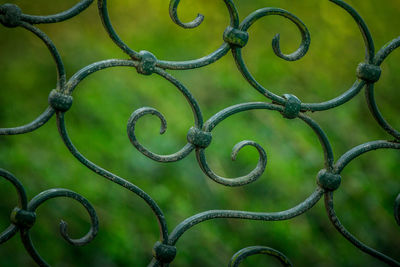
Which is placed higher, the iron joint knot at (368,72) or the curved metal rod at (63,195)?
the iron joint knot at (368,72)

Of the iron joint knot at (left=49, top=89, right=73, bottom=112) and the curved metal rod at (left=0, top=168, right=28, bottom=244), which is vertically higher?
the iron joint knot at (left=49, top=89, right=73, bottom=112)

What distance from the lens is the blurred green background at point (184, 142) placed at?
1.76m

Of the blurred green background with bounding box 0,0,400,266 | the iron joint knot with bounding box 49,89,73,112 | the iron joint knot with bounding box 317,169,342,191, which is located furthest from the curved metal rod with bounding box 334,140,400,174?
the blurred green background with bounding box 0,0,400,266

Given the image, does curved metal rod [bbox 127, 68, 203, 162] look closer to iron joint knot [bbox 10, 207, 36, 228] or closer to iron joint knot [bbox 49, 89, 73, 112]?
iron joint knot [bbox 49, 89, 73, 112]

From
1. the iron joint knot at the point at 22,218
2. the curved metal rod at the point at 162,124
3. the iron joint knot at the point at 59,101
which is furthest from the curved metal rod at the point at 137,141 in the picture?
the iron joint knot at the point at 22,218

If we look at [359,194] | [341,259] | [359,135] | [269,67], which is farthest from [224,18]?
[341,259]

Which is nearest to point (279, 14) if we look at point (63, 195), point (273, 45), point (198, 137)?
point (273, 45)

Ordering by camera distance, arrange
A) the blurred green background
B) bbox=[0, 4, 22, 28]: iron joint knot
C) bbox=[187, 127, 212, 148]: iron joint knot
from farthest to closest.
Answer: the blurred green background → bbox=[187, 127, 212, 148]: iron joint knot → bbox=[0, 4, 22, 28]: iron joint knot

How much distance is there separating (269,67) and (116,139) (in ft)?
2.94

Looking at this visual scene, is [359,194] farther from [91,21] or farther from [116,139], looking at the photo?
[91,21]

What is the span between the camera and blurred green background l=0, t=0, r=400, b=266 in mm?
1763

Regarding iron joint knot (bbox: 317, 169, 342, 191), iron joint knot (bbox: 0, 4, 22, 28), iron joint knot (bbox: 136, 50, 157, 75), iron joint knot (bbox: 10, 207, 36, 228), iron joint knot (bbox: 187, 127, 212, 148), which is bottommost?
iron joint knot (bbox: 10, 207, 36, 228)

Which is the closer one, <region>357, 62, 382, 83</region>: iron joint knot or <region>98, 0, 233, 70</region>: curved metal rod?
<region>98, 0, 233, 70</region>: curved metal rod

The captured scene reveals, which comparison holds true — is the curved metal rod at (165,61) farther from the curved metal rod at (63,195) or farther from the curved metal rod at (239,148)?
the curved metal rod at (63,195)
